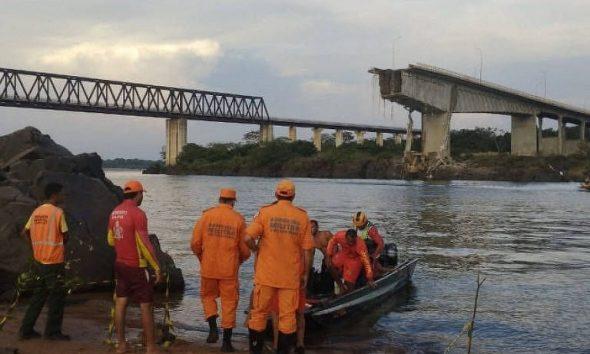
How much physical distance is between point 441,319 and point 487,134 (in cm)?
13538

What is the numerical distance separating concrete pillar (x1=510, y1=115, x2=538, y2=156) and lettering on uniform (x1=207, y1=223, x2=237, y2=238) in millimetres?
106300

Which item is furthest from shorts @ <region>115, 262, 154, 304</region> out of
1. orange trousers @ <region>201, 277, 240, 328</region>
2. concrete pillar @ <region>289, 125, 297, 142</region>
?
concrete pillar @ <region>289, 125, 297, 142</region>

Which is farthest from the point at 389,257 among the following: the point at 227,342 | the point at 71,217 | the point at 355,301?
the point at 227,342

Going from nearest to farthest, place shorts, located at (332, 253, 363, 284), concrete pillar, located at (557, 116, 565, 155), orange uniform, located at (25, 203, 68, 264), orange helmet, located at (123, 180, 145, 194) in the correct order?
1. orange helmet, located at (123, 180, 145, 194)
2. orange uniform, located at (25, 203, 68, 264)
3. shorts, located at (332, 253, 363, 284)
4. concrete pillar, located at (557, 116, 565, 155)

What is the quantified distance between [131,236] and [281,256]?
1716 mm

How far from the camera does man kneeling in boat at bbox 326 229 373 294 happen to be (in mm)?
11430

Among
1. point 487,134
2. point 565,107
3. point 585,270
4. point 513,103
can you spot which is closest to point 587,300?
point 585,270

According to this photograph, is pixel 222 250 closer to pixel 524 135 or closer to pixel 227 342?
pixel 227 342

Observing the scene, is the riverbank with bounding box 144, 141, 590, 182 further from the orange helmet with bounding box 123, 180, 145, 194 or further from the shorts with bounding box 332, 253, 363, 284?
the orange helmet with bounding box 123, 180, 145, 194

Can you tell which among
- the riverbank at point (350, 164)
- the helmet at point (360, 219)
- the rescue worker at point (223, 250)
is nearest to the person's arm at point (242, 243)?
the rescue worker at point (223, 250)

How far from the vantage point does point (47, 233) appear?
328 inches

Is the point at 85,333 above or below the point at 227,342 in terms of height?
below

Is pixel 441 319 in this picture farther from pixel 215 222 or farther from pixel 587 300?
pixel 215 222

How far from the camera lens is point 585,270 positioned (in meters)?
19.5
